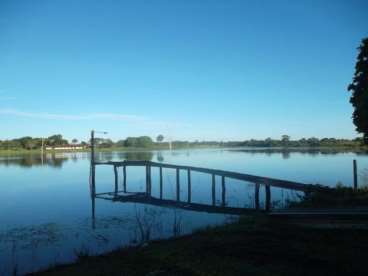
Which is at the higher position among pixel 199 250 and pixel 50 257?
pixel 199 250

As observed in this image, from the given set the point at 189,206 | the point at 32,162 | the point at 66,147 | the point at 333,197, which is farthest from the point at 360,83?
the point at 66,147

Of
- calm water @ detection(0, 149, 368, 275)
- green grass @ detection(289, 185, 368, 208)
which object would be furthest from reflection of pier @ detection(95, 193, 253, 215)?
green grass @ detection(289, 185, 368, 208)

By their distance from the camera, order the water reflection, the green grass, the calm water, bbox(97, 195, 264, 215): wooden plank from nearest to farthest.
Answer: the calm water < the green grass < bbox(97, 195, 264, 215): wooden plank < the water reflection

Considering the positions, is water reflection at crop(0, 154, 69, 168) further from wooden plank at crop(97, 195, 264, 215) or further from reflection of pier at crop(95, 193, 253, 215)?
wooden plank at crop(97, 195, 264, 215)

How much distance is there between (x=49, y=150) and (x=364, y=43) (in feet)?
489

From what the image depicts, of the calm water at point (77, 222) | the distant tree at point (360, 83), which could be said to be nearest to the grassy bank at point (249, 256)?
the calm water at point (77, 222)

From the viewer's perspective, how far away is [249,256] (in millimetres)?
7504

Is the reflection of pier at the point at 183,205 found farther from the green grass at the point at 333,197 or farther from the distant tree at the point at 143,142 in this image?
the distant tree at the point at 143,142

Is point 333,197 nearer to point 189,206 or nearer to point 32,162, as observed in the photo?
point 189,206

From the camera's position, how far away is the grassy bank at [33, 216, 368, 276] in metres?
6.61

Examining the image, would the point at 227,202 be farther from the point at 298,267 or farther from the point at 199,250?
the point at 298,267

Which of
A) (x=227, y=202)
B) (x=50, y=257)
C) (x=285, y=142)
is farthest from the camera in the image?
(x=285, y=142)

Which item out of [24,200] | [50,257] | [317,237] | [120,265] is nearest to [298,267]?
[317,237]

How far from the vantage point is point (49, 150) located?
149 meters
